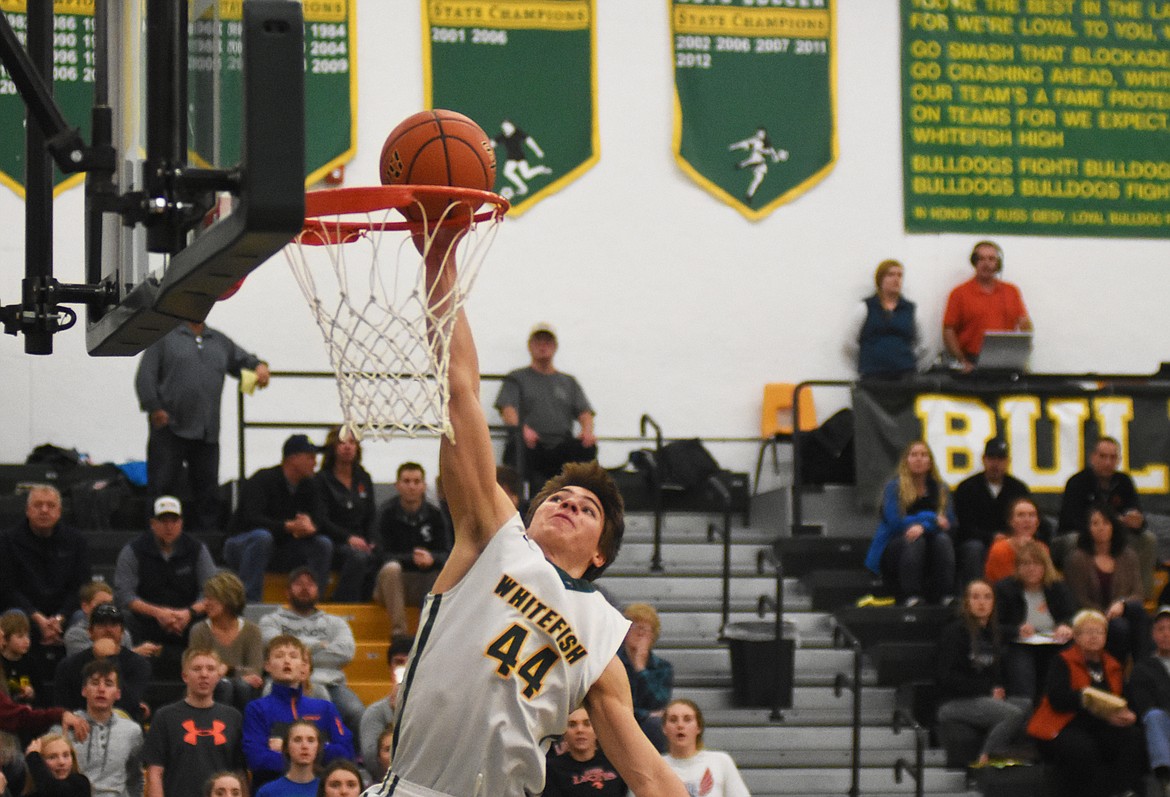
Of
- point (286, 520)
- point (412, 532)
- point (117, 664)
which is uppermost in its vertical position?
point (286, 520)

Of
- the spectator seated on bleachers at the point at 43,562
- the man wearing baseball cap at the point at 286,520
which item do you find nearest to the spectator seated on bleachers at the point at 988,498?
the man wearing baseball cap at the point at 286,520

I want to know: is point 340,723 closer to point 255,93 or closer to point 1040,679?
point 1040,679

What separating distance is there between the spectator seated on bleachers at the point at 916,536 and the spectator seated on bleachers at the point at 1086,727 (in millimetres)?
1588

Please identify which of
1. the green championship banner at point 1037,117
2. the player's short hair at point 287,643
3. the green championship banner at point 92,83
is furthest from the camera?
the green championship banner at point 1037,117

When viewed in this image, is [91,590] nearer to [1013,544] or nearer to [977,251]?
[1013,544]

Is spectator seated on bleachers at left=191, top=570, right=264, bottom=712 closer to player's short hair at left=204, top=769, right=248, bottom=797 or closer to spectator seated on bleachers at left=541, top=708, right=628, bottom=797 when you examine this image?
player's short hair at left=204, top=769, right=248, bottom=797

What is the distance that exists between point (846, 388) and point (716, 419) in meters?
1.10

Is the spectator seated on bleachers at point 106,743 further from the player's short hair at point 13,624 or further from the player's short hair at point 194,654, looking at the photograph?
the player's short hair at point 13,624

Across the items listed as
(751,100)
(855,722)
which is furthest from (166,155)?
(751,100)

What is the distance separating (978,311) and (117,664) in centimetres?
788

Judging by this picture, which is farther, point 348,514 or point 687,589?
point 687,589

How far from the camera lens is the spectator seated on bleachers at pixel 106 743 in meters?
9.28

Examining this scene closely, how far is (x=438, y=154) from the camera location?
524 cm

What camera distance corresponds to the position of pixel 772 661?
11.6 metres
